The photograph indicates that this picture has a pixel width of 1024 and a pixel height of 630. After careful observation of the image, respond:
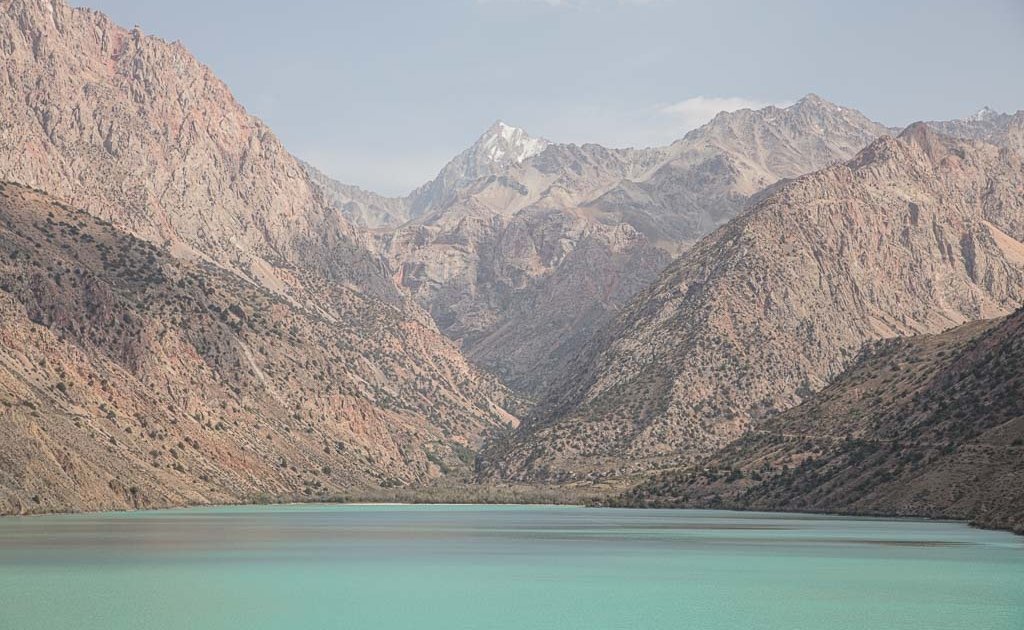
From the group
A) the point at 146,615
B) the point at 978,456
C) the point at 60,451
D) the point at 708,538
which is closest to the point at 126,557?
the point at 146,615

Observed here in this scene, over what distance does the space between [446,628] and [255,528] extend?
97656mm

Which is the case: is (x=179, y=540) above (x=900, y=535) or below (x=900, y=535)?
above

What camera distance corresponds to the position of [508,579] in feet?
308

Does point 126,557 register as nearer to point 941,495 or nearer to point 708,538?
point 708,538

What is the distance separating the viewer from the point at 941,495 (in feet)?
562

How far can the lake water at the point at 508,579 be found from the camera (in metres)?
70.8

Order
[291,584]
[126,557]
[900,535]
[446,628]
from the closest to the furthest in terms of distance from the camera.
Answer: [446,628], [291,584], [126,557], [900,535]

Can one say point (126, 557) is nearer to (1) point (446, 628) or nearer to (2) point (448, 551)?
(2) point (448, 551)

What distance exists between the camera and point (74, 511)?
610 ft

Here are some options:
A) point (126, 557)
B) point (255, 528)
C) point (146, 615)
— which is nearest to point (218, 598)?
point (146, 615)

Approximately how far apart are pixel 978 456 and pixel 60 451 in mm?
117578

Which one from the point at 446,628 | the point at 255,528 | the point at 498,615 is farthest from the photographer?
the point at 255,528

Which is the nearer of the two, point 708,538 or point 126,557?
point 126,557

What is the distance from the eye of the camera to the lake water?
70.8 meters
